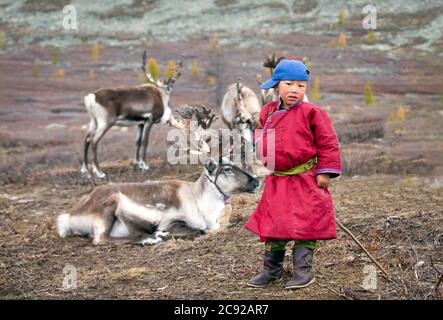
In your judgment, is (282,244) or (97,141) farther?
(97,141)

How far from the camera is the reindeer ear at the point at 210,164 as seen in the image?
873 cm

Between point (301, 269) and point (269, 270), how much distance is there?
0.32 meters

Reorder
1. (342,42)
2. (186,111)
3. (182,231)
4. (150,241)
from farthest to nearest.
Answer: (342,42) < (186,111) < (182,231) < (150,241)

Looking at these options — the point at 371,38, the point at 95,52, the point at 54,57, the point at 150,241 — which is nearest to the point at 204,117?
the point at 150,241

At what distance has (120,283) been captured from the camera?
20.9 feet

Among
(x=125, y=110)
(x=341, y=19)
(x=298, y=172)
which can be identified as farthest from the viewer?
(x=341, y=19)

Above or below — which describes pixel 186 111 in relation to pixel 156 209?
above

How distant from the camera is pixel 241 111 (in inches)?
531

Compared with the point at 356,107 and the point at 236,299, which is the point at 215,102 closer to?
the point at 356,107

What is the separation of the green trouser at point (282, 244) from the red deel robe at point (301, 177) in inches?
4.0

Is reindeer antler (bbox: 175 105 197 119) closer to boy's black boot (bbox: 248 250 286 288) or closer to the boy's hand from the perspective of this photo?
boy's black boot (bbox: 248 250 286 288)

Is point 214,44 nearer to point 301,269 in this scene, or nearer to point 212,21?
point 212,21

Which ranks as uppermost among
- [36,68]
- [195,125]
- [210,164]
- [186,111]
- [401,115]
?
[186,111]
